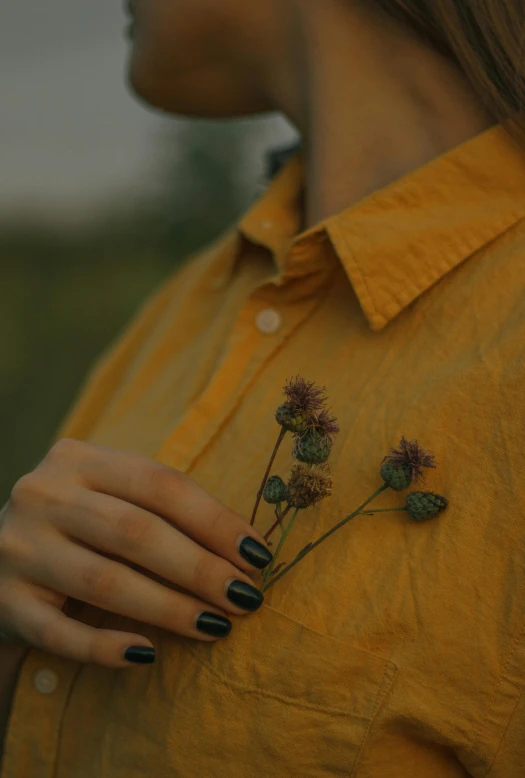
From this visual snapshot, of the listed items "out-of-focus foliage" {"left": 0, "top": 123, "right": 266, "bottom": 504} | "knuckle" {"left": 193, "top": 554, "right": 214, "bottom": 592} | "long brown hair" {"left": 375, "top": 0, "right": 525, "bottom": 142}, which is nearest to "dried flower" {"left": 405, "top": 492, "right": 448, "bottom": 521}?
"knuckle" {"left": 193, "top": 554, "right": 214, "bottom": 592}

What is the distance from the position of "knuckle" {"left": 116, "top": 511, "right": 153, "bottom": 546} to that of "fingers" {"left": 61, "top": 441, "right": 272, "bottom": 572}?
2 cm

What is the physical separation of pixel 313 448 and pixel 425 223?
43cm

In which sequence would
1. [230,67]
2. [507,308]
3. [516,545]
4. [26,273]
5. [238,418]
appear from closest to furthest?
1. [516,545]
2. [507,308]
3. [238,418]
4. [230,67]
5. [26,273]

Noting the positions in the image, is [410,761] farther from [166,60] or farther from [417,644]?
[166,60]

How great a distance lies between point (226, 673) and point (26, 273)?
206 inches

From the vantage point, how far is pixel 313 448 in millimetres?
859

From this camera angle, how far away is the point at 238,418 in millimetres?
1137

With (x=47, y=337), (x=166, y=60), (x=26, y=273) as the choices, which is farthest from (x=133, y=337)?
(x=26, y=273)

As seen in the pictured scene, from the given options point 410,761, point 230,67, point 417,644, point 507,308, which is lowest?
point 410,761

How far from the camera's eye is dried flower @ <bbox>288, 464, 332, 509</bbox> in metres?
0.87

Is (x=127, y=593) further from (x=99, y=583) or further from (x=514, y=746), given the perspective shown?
(x=514, y=746)

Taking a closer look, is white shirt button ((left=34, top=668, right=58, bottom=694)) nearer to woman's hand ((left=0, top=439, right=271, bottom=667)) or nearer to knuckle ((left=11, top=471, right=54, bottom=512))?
woman's hand ((left=0, top=439, right=271, bottom=667))

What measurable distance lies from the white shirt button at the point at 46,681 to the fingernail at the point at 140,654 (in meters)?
0.20

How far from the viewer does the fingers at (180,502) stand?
A: 91 cm
